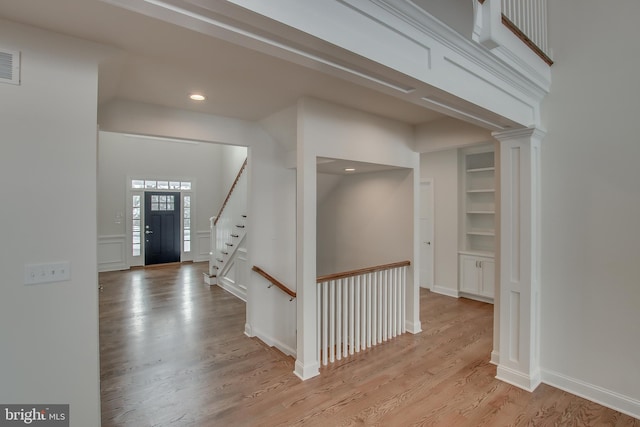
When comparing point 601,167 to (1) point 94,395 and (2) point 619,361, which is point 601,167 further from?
(1) point 94,395

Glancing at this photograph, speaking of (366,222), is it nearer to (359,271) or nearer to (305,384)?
(359,271)

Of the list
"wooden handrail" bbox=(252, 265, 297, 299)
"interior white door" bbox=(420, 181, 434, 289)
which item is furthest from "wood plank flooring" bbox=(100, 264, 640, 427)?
"interior white door" bbox=(420, 181, 434, 289)

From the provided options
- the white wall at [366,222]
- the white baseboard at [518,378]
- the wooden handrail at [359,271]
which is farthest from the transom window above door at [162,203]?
the white baseboard at [518,378]

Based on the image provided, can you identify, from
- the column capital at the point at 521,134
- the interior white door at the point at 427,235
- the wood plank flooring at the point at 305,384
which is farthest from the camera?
the interior white door at the point at 427,235

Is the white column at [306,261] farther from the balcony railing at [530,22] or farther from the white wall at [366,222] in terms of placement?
the balcony railing at [530,22]

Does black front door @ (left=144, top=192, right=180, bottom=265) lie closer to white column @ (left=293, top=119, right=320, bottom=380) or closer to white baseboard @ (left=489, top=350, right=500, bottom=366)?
white column @ (left=293, top=119, right=320, bottom=380)

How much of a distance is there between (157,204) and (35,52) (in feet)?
23.0

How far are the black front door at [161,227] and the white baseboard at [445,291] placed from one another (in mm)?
6537

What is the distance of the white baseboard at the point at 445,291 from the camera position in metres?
5.37

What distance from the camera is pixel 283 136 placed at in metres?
3.49

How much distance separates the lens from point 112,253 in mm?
7383

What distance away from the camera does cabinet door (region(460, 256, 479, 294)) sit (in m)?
5.14

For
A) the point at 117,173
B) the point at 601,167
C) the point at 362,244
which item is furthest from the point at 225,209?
the point at 601,167

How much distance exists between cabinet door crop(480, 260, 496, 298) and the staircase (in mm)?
3885
